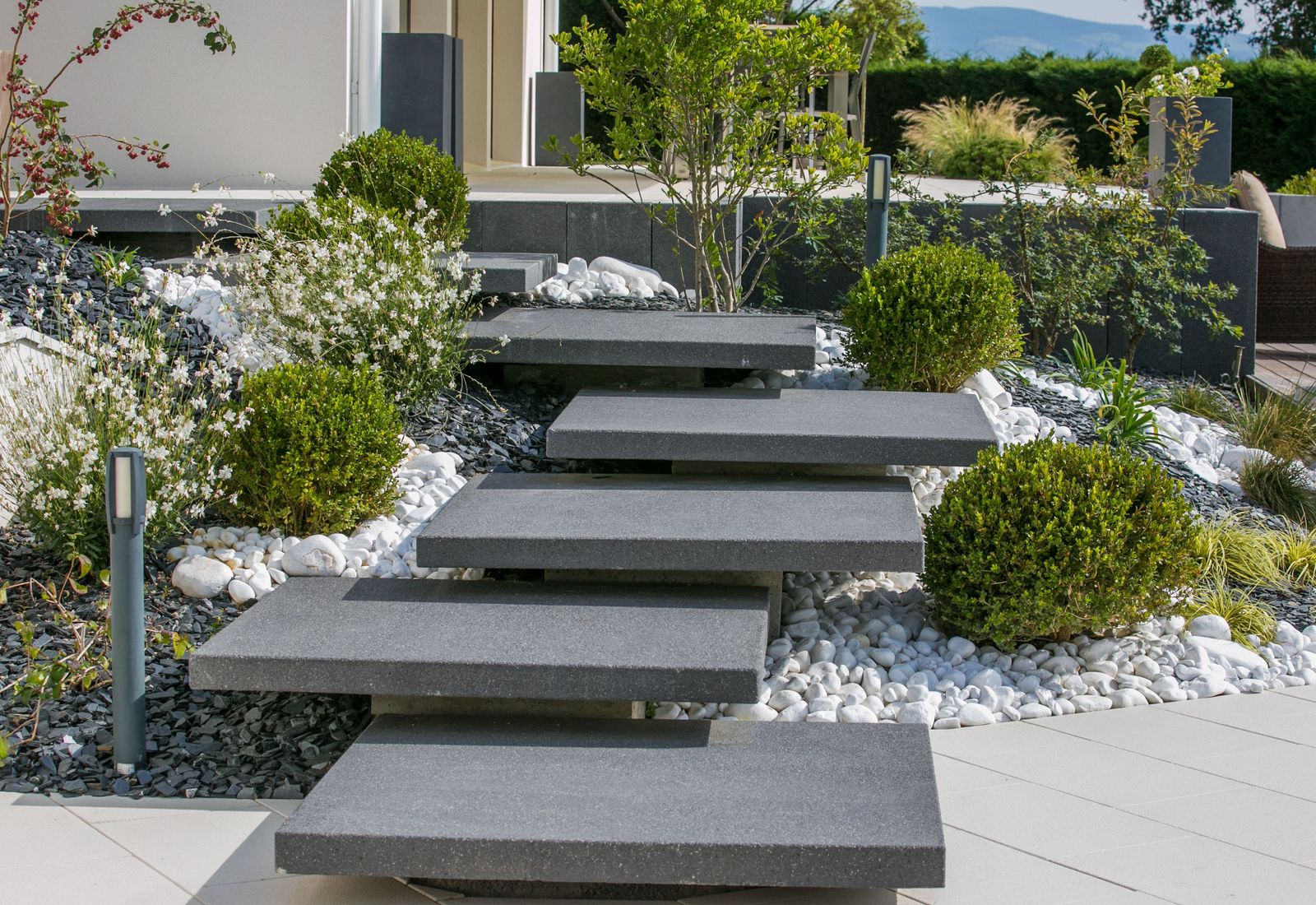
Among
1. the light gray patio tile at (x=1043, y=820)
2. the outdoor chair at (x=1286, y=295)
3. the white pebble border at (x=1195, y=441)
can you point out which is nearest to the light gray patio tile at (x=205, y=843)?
the light gray patio tile at (x=1043, y=820)

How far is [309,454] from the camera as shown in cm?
372

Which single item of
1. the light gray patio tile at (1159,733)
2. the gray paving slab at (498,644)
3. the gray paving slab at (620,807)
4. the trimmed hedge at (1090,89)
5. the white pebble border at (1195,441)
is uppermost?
the trimmed hedge at (1090,89)

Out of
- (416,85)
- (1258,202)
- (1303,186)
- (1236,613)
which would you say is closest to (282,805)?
(1236,613)

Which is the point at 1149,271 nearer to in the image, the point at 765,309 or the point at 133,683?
the point at 765,309

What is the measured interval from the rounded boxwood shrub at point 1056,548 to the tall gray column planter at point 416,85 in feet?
14.7

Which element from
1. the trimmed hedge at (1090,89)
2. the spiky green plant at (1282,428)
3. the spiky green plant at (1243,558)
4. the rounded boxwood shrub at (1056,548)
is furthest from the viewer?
the trimmed hedge at (1090,89)

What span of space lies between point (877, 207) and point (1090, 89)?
1264 cm

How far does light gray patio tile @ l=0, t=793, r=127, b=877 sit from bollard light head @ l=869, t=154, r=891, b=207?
383cm

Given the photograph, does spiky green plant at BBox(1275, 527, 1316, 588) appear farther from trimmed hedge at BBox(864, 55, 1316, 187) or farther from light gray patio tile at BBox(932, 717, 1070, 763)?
trimmed hedge at BBox(864, 55, 1316, 187)

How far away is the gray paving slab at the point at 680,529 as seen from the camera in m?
3.31

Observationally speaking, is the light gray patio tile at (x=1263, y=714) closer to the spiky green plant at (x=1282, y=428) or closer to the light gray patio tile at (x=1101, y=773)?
the light gray patio tile at (x=1101, y=773)

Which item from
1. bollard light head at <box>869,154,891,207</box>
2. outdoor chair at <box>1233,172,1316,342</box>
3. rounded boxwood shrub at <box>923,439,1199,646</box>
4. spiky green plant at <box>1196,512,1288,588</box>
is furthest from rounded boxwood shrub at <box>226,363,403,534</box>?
outdoor chair at <box>1233,172,1316,342</box>

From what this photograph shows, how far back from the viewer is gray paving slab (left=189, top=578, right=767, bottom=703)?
2.82 metres

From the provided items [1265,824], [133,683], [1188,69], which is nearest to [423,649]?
[133,683]
